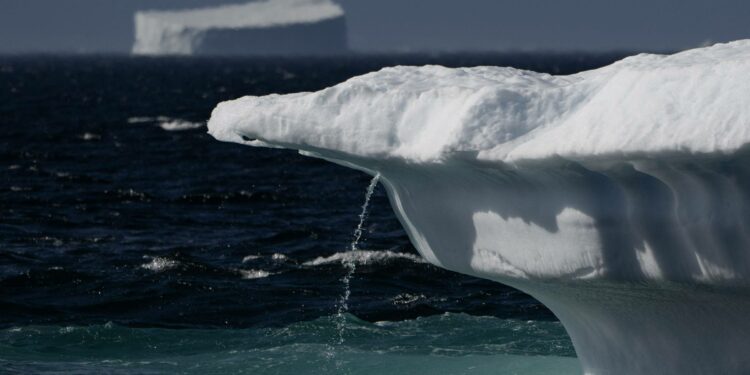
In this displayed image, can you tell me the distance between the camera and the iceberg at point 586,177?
8.17 meters

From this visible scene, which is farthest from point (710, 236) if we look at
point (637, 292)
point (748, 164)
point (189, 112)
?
point (189, 112)

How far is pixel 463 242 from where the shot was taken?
402 inches

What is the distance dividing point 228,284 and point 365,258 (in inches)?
117

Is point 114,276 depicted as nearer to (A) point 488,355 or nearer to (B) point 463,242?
(A) point 488,355

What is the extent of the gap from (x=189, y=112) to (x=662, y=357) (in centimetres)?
5940

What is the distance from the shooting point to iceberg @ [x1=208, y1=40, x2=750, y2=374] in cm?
817

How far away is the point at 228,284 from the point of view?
20594 mm

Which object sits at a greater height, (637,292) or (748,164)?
(748,164)

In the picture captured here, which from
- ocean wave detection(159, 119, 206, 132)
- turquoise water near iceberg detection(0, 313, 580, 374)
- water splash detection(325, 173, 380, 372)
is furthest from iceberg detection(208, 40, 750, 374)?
ocean wave detection(159, 119, 206, 132)

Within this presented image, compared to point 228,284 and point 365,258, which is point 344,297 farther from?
point 365,258

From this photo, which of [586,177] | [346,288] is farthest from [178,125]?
[586,177]

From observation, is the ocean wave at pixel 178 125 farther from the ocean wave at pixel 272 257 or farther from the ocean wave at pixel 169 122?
the ocean wave at pixel 272 257

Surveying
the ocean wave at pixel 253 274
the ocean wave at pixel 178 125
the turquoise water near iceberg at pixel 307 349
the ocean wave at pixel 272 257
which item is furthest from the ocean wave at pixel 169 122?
the turquoise water near iceberg at pixel 307 349

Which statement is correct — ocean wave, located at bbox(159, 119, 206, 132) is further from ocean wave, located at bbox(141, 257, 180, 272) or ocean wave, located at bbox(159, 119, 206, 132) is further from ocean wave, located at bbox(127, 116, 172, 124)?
ocean wave, located at bbox(141, 257, 180, 272)
